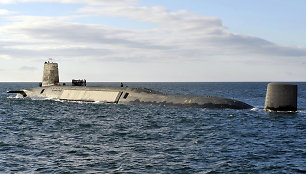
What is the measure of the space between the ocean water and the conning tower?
95.8 ft

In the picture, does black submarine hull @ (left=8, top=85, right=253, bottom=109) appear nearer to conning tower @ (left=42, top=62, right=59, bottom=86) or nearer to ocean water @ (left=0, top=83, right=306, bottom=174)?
conning tower @ (left=42, top=62, right=59, bottom=86)

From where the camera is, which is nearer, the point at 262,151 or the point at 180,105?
the point at 262,151

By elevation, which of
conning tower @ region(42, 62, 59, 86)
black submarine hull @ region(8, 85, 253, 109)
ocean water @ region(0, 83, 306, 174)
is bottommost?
ocean water @ region(0, 83, 306, 174)

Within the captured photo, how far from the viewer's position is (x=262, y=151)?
845 inches

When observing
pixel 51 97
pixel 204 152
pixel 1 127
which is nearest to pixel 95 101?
pixel 51 97

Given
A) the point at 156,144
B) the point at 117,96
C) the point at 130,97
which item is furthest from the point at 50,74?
the point at 156,144

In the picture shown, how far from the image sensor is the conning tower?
6612 cm

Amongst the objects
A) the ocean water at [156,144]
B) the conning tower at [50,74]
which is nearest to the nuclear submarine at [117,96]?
the conning tower at [50,74]

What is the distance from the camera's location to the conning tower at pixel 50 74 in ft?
217

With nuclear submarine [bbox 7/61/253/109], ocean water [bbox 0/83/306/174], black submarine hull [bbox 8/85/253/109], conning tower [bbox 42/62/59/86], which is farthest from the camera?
conning tower [bbox 42/62/59/86]

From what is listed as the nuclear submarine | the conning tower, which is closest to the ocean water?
the nuclear submarine

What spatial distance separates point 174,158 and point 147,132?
9.09m

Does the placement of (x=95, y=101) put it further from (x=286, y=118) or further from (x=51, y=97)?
(x=286, y=118)

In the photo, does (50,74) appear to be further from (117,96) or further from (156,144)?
(156,144)
